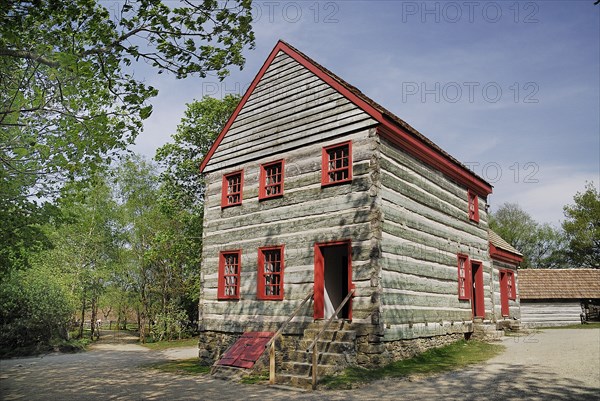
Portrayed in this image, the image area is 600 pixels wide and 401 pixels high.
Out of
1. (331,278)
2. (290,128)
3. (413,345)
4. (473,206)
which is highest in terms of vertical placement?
(290,128)

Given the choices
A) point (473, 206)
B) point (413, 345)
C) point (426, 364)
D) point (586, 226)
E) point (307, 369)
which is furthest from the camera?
point (586, 226)

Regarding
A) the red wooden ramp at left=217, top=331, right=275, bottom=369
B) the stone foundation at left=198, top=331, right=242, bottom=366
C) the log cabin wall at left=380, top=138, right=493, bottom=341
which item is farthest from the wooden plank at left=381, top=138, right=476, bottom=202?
the stone foundation at left=198, top=331, right=242, bottom=366

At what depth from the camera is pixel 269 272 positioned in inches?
587

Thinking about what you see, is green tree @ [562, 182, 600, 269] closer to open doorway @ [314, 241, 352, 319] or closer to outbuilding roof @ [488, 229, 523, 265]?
outbuilding roof @ [488, 229, 523, 265]

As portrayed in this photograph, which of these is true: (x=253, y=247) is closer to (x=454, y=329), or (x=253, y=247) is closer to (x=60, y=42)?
(x=454, y=329)

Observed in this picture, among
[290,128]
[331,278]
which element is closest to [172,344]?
[331,278]

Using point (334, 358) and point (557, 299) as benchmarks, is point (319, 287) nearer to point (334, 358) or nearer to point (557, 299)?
point (334, 358)

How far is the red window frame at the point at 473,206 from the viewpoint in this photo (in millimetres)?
18562

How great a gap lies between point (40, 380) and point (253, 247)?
284 inches

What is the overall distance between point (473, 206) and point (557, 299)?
16.8 m

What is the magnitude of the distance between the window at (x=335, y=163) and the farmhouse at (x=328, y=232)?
0.04 meters

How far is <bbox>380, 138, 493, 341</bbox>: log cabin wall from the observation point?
12742 millimetres

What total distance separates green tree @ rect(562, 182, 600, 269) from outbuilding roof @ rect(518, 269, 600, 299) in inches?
793

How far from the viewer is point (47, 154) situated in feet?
33.4
